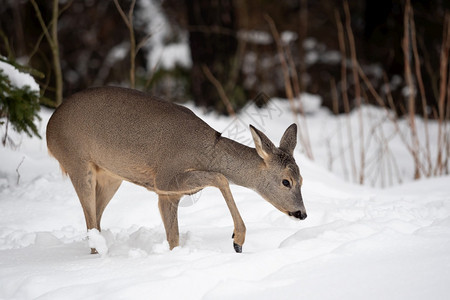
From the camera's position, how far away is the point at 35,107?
5.59m

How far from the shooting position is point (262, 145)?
13.7ft

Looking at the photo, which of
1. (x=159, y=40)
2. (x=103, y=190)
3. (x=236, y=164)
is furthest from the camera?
(x=159, y=40)

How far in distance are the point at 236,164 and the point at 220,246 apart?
25.1 inches

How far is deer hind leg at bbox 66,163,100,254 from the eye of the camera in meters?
4.53

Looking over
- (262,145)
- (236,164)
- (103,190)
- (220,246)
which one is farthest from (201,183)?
(103,190)

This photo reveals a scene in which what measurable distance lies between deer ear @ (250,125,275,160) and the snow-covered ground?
1.85 ft

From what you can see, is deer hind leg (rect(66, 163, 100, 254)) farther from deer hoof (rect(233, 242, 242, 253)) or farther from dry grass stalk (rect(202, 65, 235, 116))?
dry grass stalk (rect(202, 65, 235, 116))

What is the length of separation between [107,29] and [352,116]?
5.84 m


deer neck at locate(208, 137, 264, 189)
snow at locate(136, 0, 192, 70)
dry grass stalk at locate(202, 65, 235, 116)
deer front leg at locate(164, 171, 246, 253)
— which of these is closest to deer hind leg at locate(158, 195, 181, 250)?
deer front leg at locate(164, 171, 246, 253)

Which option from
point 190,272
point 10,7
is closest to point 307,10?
point 10,7

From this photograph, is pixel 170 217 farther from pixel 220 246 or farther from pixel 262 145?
pixel 262 145

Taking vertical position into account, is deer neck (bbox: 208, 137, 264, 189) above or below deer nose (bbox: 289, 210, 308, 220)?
above

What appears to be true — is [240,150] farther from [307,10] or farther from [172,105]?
[307,10]

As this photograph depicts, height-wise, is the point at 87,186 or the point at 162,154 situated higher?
the point at 162,154
